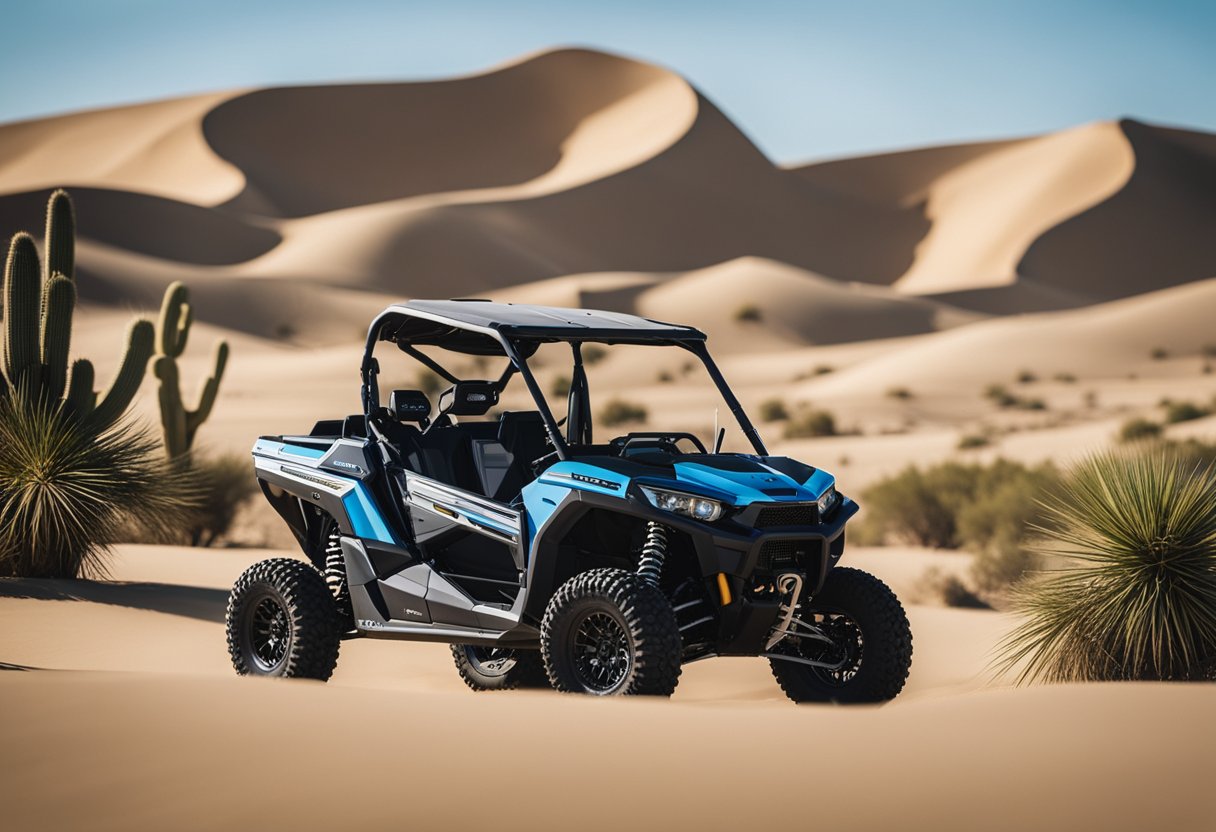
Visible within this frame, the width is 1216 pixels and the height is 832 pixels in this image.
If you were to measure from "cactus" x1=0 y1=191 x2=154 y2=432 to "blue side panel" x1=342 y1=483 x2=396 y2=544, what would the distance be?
6.05 m

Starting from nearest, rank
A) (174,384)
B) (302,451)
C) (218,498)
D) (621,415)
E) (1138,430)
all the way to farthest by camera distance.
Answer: (302,451) → (174,384) → (218,498) → (1138,430) → (621,415)

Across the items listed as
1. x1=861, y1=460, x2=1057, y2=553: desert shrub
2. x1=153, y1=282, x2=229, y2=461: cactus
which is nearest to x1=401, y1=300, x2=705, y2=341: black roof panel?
x1=153, y1=282, x2=229, y2=461: cactus

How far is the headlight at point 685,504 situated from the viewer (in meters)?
7.08

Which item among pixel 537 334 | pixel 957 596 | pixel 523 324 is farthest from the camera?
pixel 957 596

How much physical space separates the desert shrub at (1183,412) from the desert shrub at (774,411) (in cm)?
981

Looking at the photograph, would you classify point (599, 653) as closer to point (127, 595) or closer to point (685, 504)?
point (685, 504)

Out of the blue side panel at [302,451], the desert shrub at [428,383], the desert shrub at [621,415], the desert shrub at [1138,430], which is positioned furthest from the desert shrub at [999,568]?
the desert shrub at [428,383]

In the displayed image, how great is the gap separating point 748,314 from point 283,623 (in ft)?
221

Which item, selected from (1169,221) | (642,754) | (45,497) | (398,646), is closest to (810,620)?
(642,754)

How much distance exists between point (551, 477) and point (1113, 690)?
267 cm

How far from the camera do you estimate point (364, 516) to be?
849 centimetres

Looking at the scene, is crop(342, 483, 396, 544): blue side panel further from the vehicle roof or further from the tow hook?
the tow hook

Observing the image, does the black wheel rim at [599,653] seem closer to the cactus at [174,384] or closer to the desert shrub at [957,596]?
the desert shrub at [957,596]

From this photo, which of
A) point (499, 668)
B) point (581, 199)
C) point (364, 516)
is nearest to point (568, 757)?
point (364, 516)
